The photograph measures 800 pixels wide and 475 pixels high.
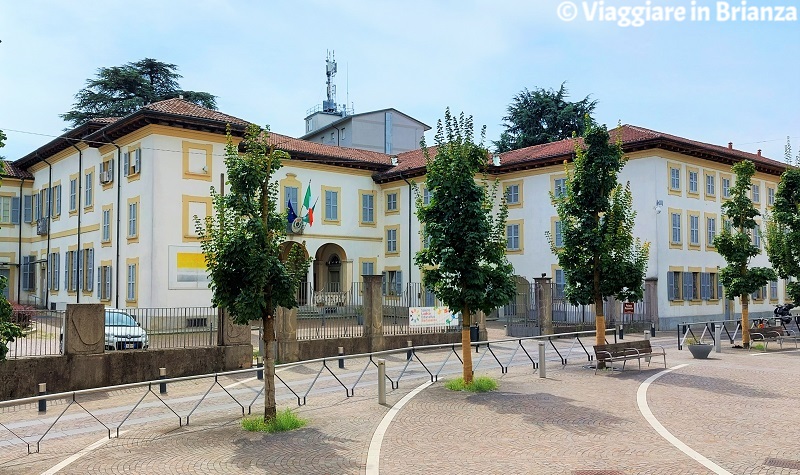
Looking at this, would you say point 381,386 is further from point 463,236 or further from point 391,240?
point 391,240

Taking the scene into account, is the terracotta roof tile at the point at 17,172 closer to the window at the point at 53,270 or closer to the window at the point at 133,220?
the window at the point at 53,270

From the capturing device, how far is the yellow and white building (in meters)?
30.6

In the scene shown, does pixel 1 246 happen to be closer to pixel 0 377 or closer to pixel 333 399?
pixel 0 377

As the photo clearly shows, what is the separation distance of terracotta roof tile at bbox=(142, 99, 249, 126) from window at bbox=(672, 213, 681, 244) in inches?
869

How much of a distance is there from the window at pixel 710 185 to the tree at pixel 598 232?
21.6m

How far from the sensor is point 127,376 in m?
17.7

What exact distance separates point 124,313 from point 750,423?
15780 millimetres

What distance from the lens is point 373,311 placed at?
22656 mm

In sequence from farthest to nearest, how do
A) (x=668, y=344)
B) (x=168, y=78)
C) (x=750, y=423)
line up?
(x=168, y=78), (x=668, y=344), (x=750, y=423)

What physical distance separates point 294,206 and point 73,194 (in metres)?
11.9

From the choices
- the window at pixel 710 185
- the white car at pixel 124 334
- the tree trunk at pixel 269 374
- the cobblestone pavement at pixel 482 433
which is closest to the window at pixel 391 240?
the window at pixel 710 185

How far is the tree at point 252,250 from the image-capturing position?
1178 cm

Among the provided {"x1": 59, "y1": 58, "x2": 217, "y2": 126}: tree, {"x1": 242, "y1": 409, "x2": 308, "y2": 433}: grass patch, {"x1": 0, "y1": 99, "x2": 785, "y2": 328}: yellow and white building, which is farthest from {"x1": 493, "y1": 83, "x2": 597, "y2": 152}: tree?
{"x1": 242, "y1": 409, "x2": 308, "y2": 433}: grass patch

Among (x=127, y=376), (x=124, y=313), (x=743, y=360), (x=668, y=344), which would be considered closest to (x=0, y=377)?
(x=127, y=376)
